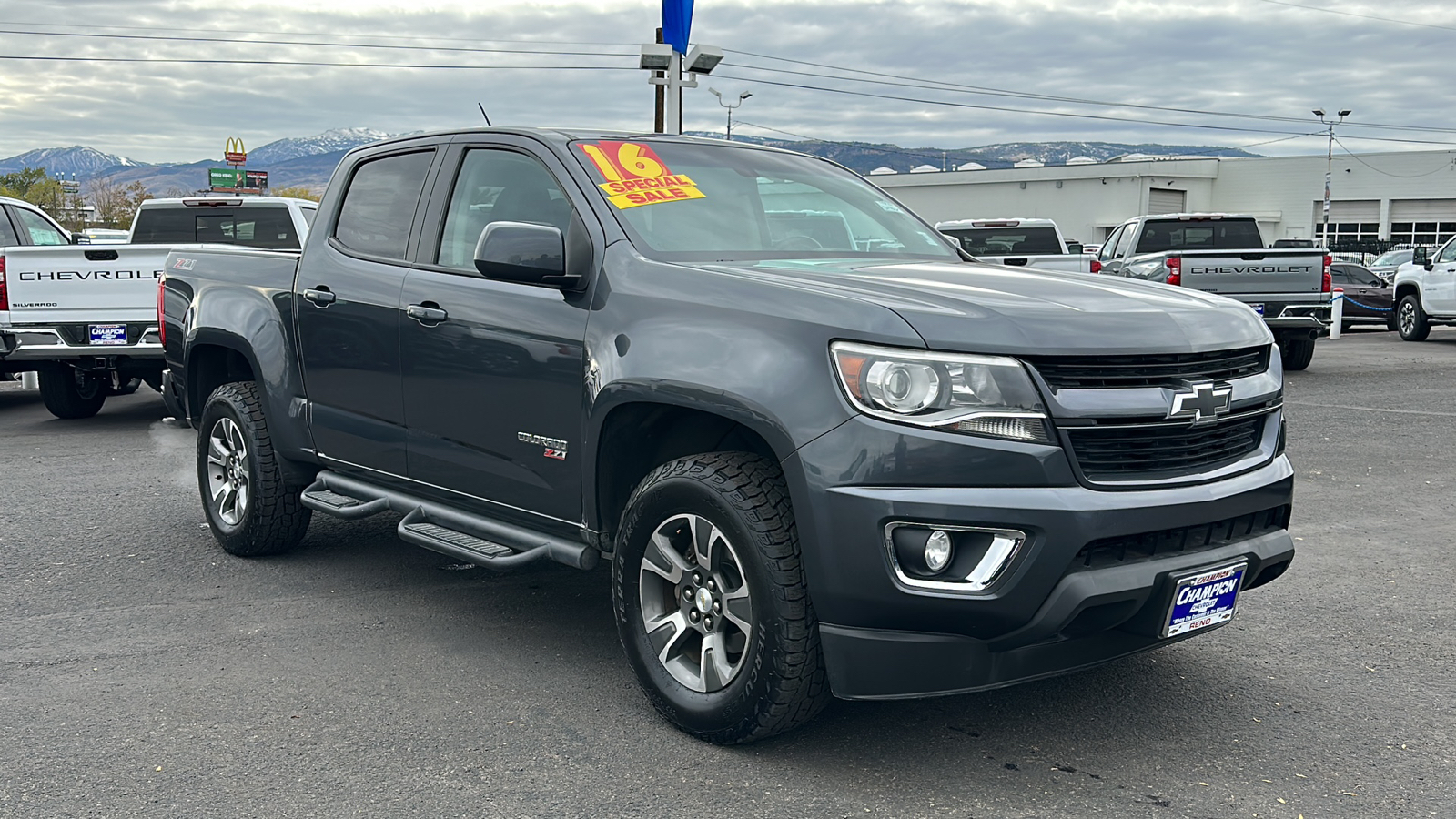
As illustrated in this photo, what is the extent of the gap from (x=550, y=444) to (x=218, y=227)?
9583 mm

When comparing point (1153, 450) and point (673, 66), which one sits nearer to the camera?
point (1153, 450)

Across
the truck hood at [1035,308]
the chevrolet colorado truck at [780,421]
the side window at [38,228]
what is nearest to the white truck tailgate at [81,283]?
the side window at [38,228]

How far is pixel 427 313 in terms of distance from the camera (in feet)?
15.7

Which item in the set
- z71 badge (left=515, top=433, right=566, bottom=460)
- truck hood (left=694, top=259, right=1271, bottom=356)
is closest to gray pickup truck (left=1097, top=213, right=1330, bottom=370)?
truck hood (left=694, top=259, right=1271, bottom=356)

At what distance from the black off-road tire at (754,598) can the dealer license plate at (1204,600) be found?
97cm

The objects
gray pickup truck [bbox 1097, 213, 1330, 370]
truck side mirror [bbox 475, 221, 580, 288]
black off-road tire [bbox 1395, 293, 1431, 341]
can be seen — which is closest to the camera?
truck side mirror [bbox 475, 221, 580, 288]

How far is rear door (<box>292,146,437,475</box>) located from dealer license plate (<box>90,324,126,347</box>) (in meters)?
5.45

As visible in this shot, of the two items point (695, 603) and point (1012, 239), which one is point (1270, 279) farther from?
point (695, 603)

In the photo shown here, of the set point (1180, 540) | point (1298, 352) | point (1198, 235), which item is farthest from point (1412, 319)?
point (1180, 540)

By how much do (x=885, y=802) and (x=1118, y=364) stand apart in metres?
1.32

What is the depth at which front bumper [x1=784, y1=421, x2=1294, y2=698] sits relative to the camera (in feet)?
10.9

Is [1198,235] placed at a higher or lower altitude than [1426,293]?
higher

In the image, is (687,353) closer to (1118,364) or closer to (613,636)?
(1118,364)

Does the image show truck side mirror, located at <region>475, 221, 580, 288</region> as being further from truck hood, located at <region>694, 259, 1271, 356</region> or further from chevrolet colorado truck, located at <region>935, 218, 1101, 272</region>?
chevrolet colorado truck, located at <region>935, 218, 1101, 272</region>
